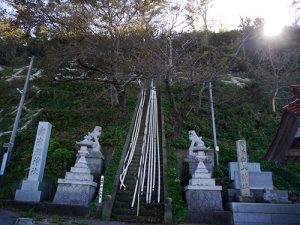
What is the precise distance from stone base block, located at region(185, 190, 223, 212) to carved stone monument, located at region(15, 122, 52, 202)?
4.94 m

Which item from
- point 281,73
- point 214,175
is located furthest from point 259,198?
point 281,73

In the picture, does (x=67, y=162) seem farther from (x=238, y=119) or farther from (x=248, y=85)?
(x=248, y=85)

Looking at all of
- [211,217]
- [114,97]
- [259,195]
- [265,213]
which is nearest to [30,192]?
[211,217]

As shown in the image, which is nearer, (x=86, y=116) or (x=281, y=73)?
(x=86, y=116)

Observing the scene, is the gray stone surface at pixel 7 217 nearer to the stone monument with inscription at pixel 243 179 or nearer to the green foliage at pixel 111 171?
the green foliage at pixel 111 171

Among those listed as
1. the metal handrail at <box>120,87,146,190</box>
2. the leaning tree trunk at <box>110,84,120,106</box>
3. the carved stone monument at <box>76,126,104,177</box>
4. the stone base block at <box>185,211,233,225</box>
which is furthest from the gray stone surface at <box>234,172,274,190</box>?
the leaning tree trunk at <box>110,84,120,106</box>

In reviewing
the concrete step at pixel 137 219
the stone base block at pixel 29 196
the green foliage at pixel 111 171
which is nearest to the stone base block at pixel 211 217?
the concrete step at pixel 137 219

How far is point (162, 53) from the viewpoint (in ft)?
52.1

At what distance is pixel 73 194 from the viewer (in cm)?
969

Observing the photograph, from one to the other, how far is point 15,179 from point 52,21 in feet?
28.1

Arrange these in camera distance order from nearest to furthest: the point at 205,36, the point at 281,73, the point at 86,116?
1. the point at 86,116
2. the point at 281,73
3. the point at 205,36

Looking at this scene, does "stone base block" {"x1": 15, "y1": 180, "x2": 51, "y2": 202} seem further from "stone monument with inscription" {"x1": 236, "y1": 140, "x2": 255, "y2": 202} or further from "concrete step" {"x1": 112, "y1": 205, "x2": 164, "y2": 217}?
"stone monument with inscription" {"x1": 236, "y1": 140, "x2": 255, "y2": 202}

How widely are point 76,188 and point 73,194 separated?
0.68ft

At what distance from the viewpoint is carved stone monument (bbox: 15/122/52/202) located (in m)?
9.73
